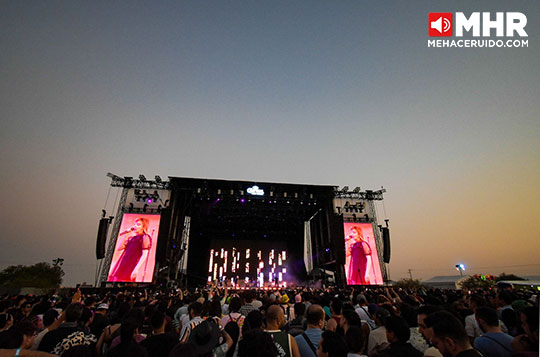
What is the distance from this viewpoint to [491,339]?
9.07ft

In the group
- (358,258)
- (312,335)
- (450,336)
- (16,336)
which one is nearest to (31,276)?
(358,258)

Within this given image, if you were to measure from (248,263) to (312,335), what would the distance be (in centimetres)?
2910

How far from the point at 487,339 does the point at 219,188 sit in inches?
892

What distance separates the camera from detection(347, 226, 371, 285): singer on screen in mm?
22031

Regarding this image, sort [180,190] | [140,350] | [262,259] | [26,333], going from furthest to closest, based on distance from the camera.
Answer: [262,259] < [180,190] < [26,333] < [140,350]

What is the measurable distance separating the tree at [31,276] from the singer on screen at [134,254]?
38.6 m

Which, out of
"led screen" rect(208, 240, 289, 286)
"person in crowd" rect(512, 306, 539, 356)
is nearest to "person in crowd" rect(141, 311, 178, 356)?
"person in crowd" rect(512, 306, 539, 356)

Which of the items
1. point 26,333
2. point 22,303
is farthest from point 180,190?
point 26,333

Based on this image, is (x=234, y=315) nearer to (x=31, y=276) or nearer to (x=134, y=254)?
(x=134, y=254)

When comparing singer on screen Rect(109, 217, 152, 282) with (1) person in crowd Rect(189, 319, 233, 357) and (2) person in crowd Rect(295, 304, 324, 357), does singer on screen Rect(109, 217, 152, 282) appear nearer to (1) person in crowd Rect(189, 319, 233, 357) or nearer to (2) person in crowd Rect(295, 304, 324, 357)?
(1) person in crowd Rect(189, 319, 233, 357)

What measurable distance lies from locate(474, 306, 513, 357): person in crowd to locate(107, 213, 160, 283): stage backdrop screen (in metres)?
20.5

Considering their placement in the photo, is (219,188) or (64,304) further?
(219,188)

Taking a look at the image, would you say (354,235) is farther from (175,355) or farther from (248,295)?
(175,355)

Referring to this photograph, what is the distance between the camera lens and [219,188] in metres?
24.2
